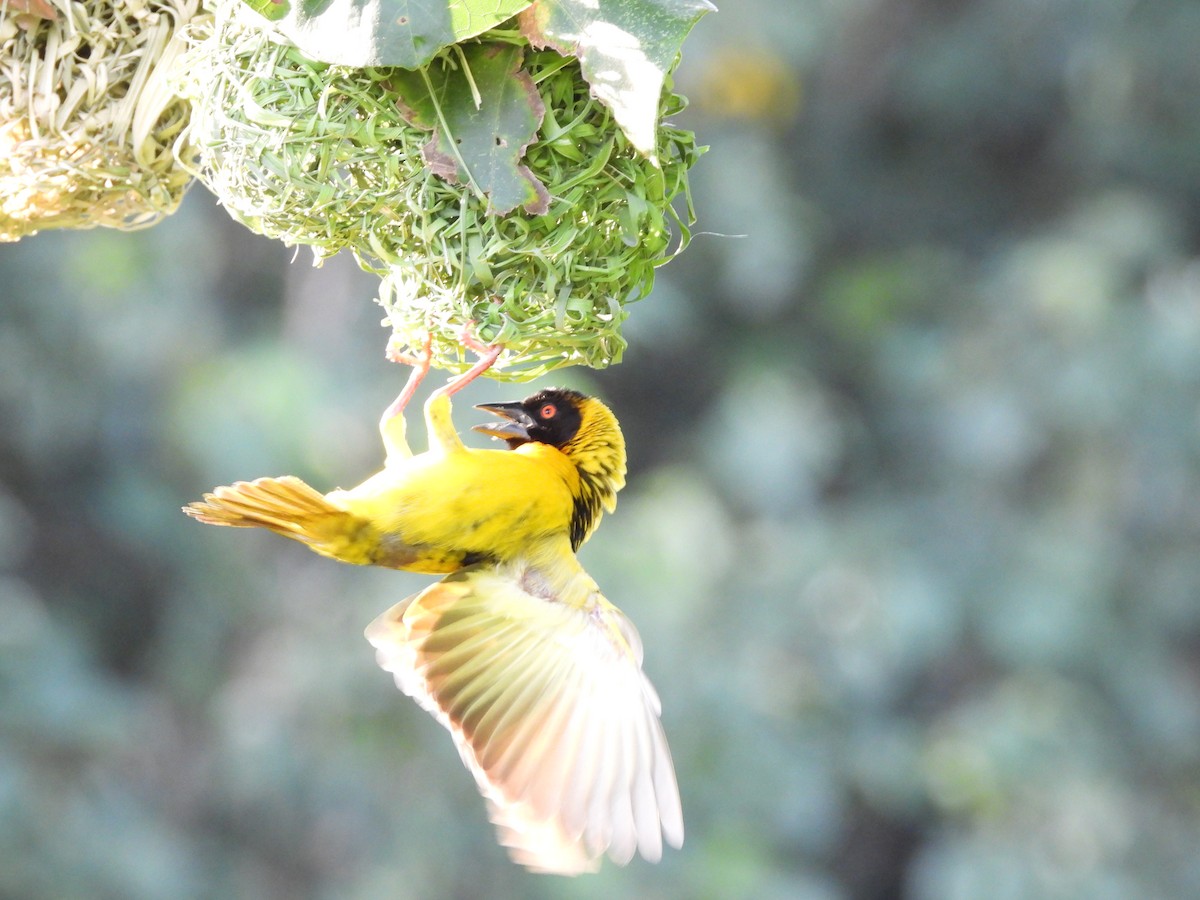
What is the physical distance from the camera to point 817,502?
735 cm

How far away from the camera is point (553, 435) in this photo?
2.08 metres

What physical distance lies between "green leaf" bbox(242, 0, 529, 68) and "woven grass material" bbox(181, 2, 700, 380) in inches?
3.3

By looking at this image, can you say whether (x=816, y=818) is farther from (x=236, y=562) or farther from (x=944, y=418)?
(x=236, y=562)

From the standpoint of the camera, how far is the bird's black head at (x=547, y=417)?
207 centimetres

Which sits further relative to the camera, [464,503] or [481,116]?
[464,503]

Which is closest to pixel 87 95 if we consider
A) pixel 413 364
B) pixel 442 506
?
pixel 413 364

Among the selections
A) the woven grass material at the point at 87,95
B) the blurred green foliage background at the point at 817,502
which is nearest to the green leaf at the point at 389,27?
the woven grass material at the point at 87,95

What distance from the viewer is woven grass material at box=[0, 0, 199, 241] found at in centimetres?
189

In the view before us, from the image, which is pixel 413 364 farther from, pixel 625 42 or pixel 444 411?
pixel 625 42

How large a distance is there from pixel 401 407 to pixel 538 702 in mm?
382

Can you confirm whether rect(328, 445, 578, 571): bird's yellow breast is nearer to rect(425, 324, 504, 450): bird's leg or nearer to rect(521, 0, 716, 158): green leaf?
rect(425, 324, 504, 450): bird's leg

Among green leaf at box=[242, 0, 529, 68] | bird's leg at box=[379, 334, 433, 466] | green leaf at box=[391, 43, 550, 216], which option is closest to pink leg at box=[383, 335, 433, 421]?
bird's leg at box=[379, 334, 433, 466]

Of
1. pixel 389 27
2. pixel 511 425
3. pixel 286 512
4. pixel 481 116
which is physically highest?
pixel 389 27

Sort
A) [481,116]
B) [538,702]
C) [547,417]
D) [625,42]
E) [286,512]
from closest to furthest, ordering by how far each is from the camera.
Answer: [625,42]
[481,116]
[286,512]
[538,702]
[547,417]
